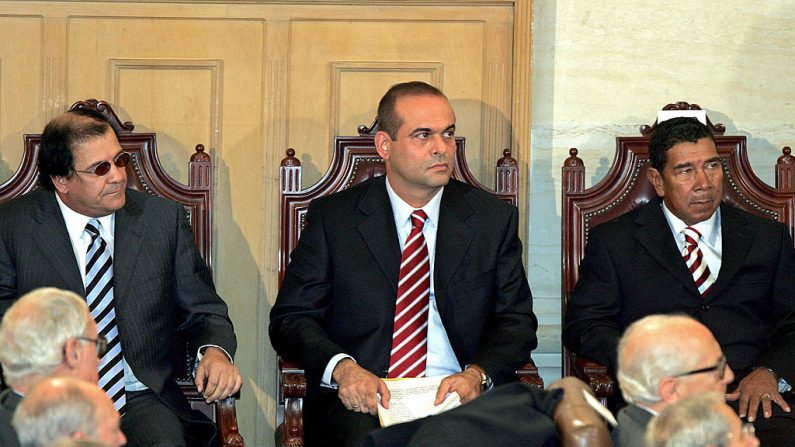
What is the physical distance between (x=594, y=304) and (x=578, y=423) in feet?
6.14

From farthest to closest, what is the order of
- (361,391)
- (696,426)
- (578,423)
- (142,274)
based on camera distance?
1. (142,274)
2. (361,391)
3. (578,423)
4. (696,426)

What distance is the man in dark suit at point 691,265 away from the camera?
4.57 meters

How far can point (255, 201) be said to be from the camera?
5461 millimetres

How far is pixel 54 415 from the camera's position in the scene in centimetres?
248

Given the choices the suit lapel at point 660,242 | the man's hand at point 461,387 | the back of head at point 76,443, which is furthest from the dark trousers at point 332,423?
the back of head at point 76,443

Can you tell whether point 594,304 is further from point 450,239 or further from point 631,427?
point 631,427

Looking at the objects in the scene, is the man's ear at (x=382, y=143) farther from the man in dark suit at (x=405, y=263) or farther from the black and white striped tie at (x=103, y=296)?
the black and white striped tie at (x=103, y=296)

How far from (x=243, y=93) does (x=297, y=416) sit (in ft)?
6.30

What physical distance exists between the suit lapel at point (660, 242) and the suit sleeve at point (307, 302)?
1327mm

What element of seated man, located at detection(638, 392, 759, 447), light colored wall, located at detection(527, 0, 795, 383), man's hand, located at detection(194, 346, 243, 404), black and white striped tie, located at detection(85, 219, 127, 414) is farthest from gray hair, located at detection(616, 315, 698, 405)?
light colored wall, located at detection(527, 0, 795, 383)

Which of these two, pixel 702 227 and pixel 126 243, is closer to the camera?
pixel 126 243

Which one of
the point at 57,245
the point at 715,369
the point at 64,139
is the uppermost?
the point at 64,139

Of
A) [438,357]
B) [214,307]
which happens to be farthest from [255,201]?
[438,357]

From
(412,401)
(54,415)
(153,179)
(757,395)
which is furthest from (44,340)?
(757,395)
